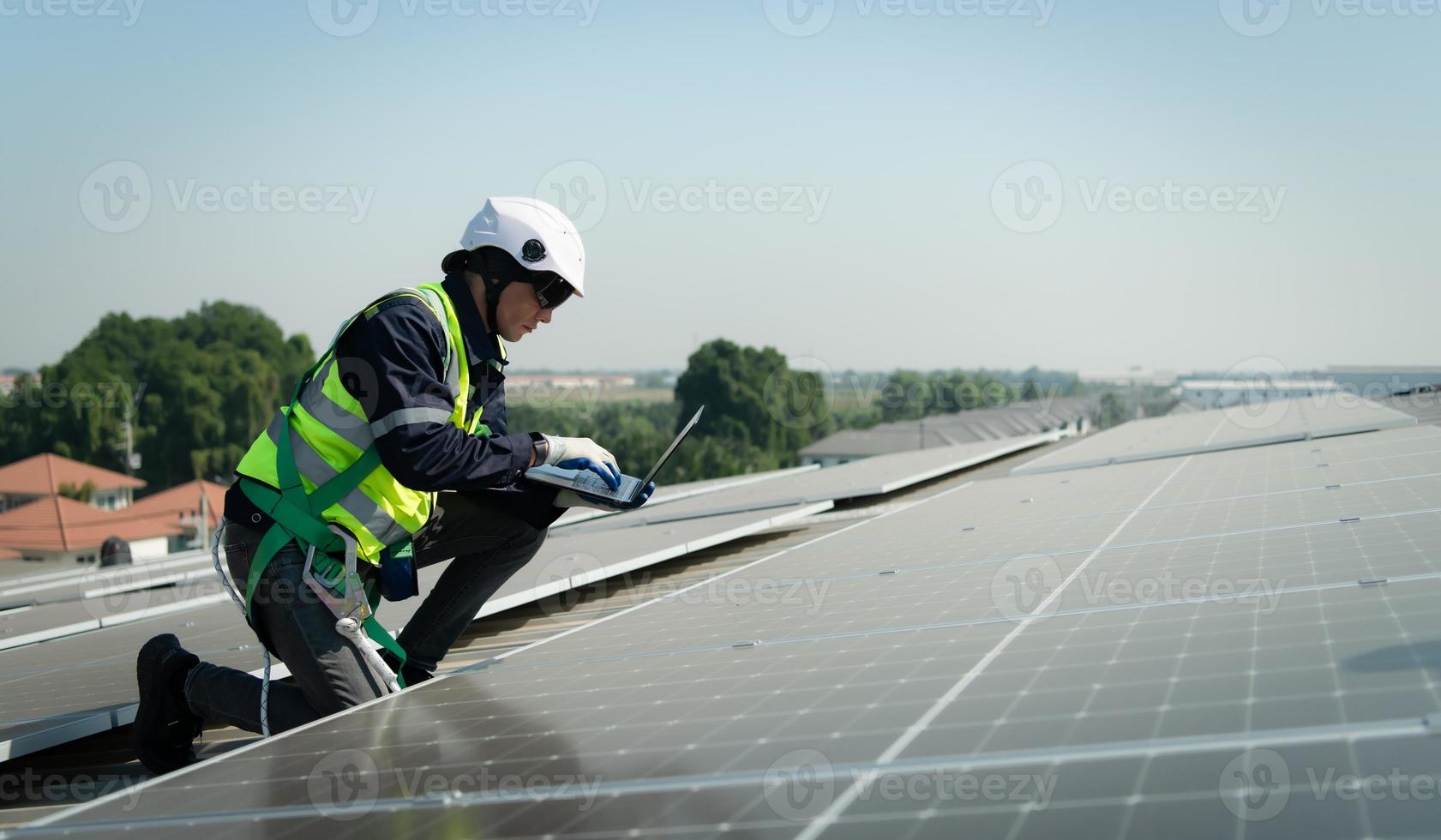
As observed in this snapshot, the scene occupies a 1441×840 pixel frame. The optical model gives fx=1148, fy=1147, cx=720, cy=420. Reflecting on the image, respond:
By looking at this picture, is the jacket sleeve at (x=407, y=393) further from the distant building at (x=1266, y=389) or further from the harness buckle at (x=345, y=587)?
the distant building at (x=1266, y=389)

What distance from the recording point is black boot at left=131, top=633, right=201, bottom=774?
411cm

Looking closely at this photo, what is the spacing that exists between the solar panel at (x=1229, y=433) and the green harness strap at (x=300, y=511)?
1048 centimetres

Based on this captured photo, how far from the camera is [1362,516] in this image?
5078 mm

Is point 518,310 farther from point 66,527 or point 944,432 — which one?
point 944,432
